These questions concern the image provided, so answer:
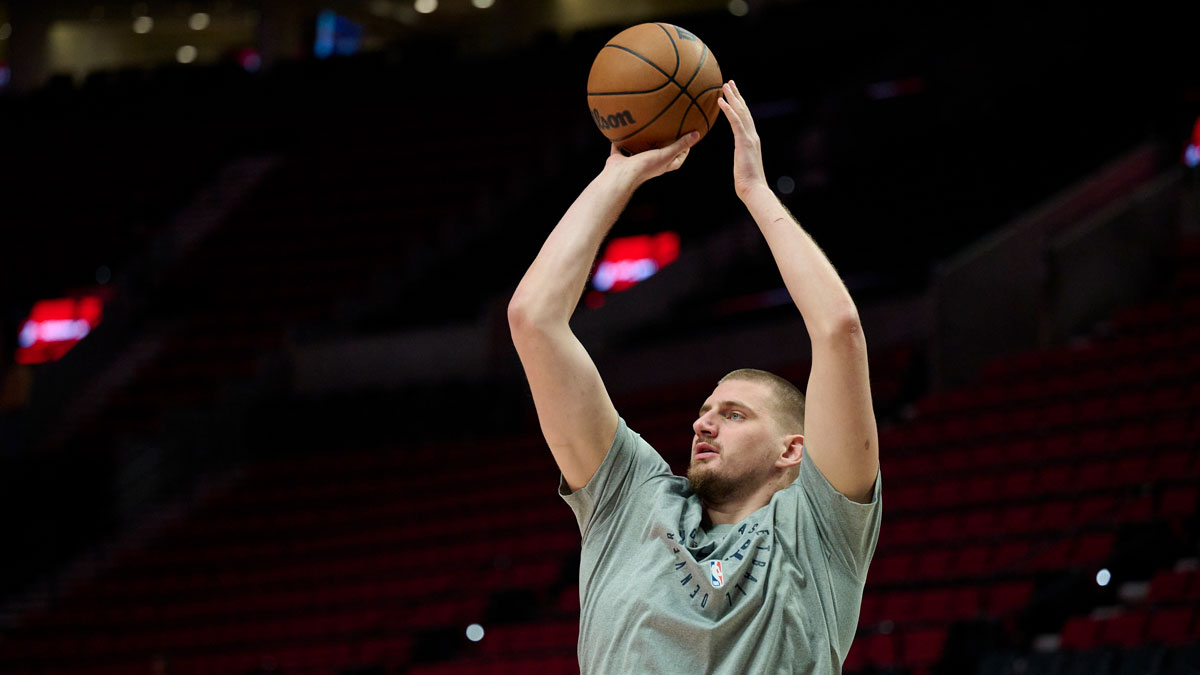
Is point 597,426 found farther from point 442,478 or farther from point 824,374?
point 442,478

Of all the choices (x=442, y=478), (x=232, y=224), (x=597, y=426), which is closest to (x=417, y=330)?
(x=442, y=478)

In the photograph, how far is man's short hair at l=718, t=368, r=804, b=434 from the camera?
2.17 metres

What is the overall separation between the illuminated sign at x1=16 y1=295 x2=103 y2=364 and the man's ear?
39.6 feet

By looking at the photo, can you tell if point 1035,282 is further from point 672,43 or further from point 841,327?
point 841,327

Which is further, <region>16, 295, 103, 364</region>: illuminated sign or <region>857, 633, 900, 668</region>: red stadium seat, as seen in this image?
<region>16, 295, 103, 364</region>: illuminated sign

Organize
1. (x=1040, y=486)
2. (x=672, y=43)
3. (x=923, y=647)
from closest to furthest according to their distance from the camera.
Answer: (x=672, y=43) < (x=923, y=647) < (x=1040, y=486)

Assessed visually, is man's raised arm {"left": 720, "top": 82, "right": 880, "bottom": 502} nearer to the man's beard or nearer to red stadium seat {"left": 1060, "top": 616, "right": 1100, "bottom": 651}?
the man's beard

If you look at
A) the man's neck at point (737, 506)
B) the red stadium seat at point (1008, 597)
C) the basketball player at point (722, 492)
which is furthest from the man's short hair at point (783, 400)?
the red stadium seat at point (1008, 597)

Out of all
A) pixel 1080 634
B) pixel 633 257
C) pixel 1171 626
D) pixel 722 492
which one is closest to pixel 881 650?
pixel 1080 634

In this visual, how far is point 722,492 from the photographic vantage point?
2109 millimetres

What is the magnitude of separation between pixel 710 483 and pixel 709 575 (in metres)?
0.20

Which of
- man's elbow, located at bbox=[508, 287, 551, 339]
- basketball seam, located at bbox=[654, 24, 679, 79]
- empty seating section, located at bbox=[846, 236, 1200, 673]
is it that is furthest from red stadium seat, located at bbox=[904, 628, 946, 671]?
man's elbow, located at bbox=[508, 287, 551, 339]

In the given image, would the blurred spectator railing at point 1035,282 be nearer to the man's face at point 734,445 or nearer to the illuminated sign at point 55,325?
the man's face at point 734,445

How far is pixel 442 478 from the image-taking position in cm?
1047
